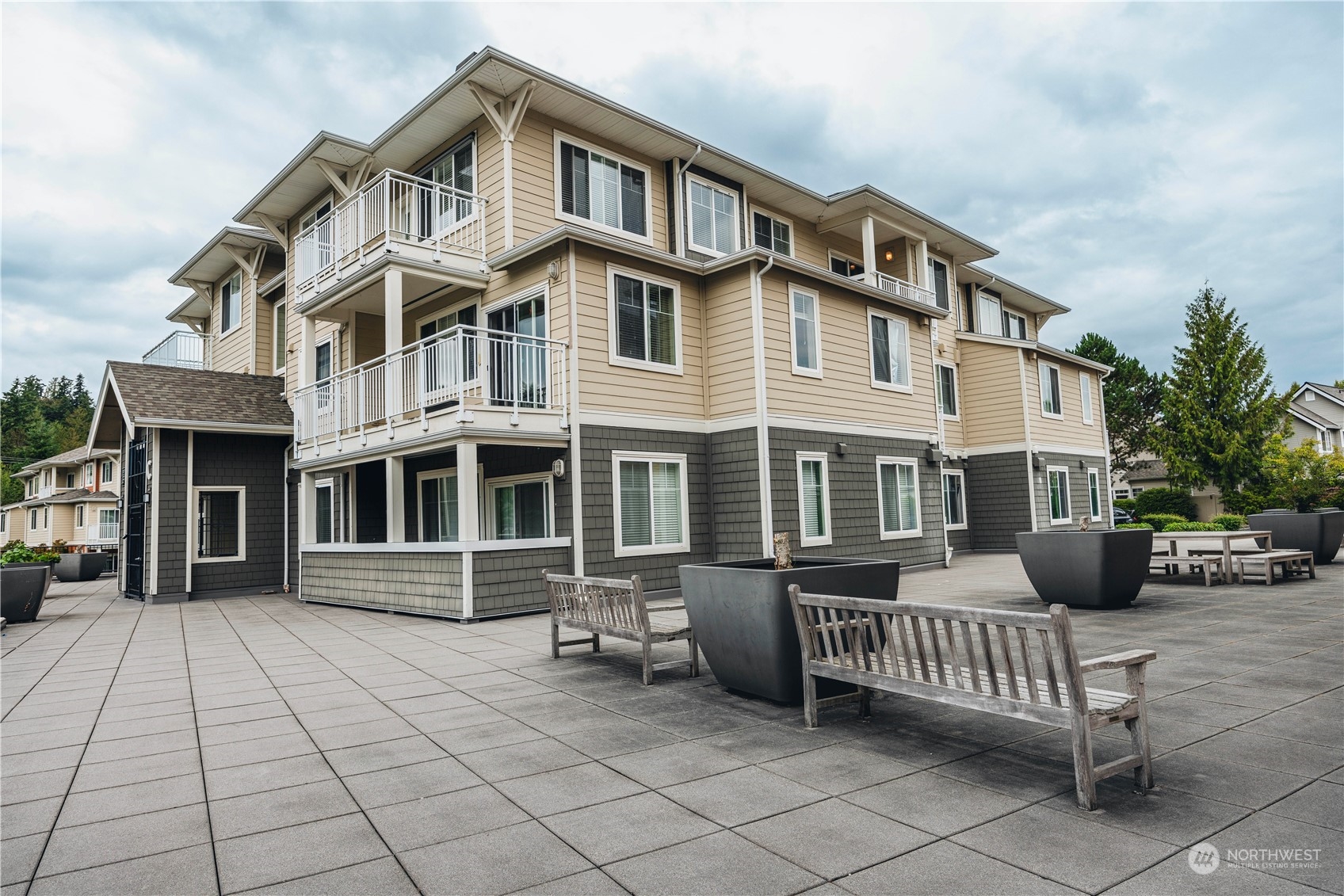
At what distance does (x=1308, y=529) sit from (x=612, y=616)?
13.0 meters

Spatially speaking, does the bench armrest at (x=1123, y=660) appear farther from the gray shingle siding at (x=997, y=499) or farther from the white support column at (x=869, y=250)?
the gray shingle siding at (x=997, y=499)

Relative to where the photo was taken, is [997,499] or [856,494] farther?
[997,499]

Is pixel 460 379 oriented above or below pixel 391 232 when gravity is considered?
below

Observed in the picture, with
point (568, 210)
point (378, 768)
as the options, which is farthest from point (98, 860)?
point (568, 210)

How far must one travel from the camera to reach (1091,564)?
9.05m

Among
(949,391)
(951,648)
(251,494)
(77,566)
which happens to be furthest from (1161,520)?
(77,566)

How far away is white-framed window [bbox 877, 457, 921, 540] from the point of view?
1530cm

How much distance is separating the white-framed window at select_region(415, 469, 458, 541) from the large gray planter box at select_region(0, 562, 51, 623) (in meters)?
5.89

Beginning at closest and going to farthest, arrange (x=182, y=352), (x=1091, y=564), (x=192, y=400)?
(x=1091, y=564) < (x=192, y=400) < (x=182, y=352)

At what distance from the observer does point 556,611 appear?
24.1ft

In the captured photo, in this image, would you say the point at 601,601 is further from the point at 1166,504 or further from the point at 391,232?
the point at 1166,504

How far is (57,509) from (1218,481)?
54008 mm

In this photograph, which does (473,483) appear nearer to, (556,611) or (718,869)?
(556,611)

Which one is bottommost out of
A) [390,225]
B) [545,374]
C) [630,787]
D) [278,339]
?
[630,787]
